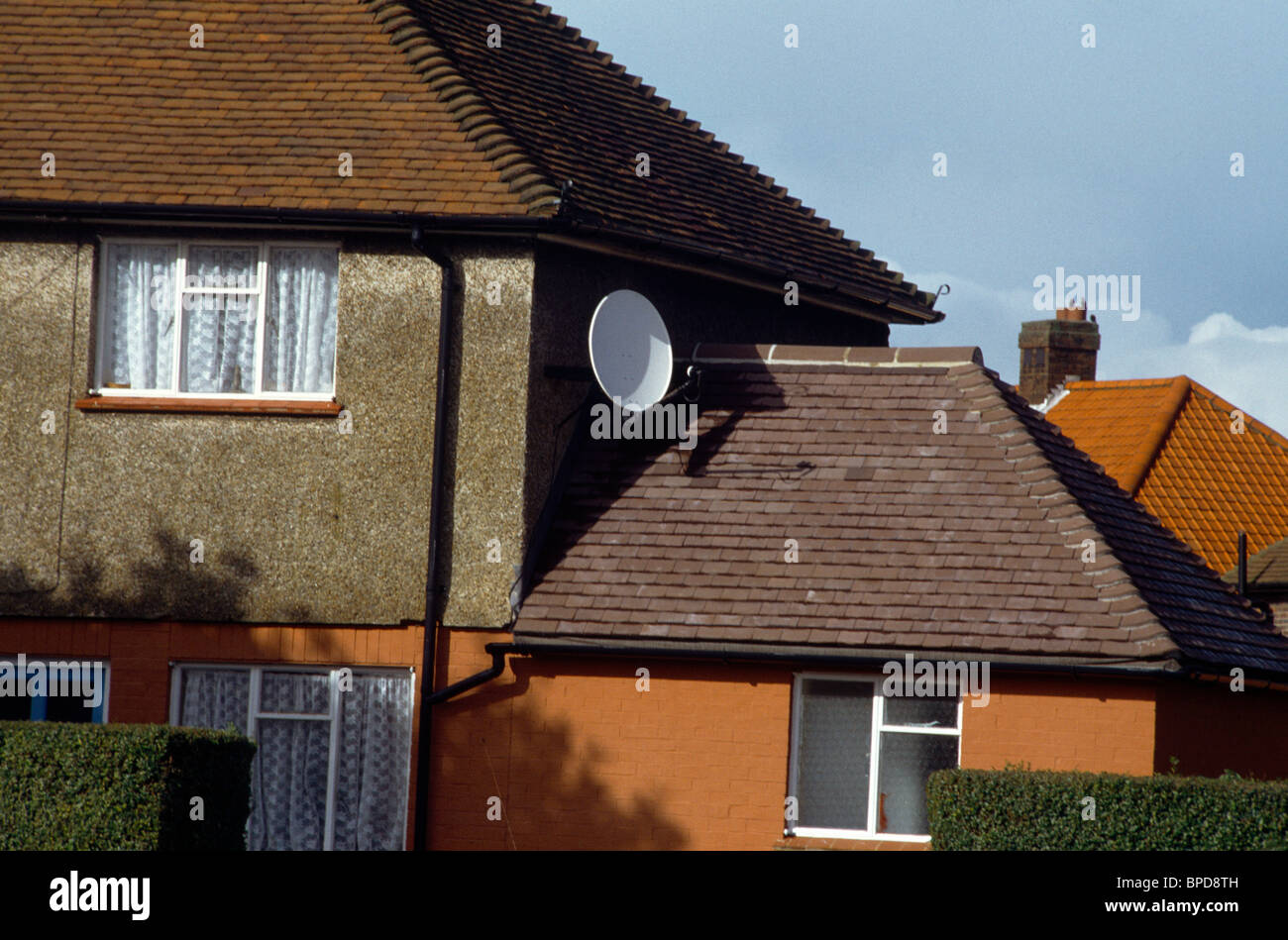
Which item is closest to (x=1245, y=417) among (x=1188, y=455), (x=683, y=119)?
(x=1188, y=455)

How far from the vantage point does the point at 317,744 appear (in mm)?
14016

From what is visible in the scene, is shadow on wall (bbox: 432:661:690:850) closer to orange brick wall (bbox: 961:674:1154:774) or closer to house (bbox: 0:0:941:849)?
house (bbox: 0:0:941:849)

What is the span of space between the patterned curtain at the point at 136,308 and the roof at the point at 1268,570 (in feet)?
45.3

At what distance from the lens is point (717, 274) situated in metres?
16.0

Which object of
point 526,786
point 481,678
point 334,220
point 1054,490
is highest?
point 334,220

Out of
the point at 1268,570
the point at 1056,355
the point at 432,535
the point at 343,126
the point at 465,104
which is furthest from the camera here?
the point at 1056,355

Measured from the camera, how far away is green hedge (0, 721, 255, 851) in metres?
11.3

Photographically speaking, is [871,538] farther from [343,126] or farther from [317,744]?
[343,126]

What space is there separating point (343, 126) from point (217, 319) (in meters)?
1.99

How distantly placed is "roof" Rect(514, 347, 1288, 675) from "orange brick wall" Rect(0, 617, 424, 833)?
126 centimetres

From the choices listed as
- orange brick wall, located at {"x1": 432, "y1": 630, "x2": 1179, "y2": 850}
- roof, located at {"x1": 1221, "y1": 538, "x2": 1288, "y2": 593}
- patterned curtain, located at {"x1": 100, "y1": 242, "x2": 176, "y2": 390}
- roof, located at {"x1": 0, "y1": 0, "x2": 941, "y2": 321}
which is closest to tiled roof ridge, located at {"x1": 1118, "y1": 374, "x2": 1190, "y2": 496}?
roof, located at {"x1": 1221, "y1": 538, "x2": 1288, "y2": 593}

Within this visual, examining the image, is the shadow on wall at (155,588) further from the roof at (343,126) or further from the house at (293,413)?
the roof at (343,126)
